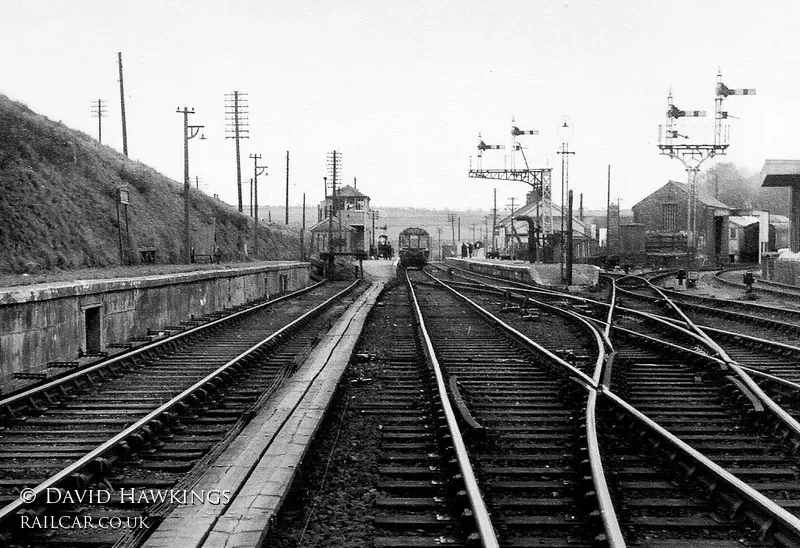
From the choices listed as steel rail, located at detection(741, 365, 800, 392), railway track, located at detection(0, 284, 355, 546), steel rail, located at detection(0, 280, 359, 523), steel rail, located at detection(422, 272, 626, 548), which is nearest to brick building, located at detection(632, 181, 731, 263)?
steel rail, located at detection(741, 365, 800, 392)

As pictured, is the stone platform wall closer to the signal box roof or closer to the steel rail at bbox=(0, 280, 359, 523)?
the steel rail at bbox=(0, 280, 359, 523)

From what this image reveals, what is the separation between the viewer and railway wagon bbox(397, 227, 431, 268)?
2124 inches

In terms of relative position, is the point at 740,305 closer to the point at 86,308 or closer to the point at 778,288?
the point at 778,288

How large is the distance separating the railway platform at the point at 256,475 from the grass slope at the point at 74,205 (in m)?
19.3

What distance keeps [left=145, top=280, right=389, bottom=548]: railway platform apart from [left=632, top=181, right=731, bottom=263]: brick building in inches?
1684

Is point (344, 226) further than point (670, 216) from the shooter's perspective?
No

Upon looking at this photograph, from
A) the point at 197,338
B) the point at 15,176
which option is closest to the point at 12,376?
the point at 197,338

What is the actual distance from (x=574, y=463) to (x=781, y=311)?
13.8 m

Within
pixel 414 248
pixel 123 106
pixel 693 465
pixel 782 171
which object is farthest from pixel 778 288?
pixel 123 106

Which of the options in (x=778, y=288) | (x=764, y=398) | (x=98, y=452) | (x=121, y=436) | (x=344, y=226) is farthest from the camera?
(x=344, y=226)

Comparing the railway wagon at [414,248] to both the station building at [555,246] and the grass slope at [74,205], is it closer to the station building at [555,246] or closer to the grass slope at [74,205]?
the station building at [555,246]

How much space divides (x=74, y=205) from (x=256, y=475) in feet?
99.3

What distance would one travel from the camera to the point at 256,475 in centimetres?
520

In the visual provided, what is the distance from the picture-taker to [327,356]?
35.7 feet
